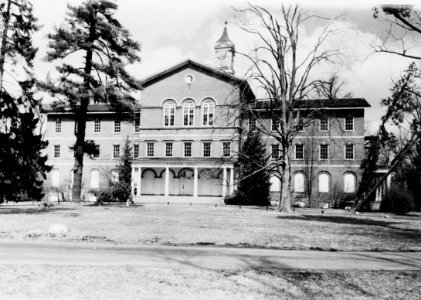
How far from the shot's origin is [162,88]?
5016cm

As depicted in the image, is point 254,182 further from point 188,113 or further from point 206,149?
point 188,113

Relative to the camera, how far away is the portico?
46.1 metres

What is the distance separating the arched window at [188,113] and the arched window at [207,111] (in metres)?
1.31

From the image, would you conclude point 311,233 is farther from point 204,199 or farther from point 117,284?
point 204,199

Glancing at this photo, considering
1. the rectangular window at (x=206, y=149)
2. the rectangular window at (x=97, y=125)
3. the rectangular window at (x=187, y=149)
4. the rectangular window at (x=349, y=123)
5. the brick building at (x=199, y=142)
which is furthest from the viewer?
the rectangular window at (x=97, y=125)

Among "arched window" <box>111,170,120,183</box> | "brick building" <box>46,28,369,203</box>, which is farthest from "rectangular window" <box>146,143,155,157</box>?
"arched window" <box>111,170,120,183</box>

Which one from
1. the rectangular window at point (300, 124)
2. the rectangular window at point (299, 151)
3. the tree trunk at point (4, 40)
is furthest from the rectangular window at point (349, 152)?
the tree trunk at point (4, 40)

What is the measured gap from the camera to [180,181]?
163ft

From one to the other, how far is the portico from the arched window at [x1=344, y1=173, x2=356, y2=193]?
11.9 meters

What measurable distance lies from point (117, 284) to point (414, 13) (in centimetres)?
1499

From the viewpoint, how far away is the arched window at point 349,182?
151 ft

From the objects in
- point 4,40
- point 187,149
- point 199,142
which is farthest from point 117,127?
point 4,40

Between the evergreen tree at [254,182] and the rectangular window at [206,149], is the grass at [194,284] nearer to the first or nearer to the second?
the evergreen tree at [254,182]

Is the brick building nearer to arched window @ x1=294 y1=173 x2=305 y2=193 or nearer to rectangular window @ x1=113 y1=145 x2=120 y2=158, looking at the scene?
arched window @ x1=294 y1=173 x2=305 y2=193
